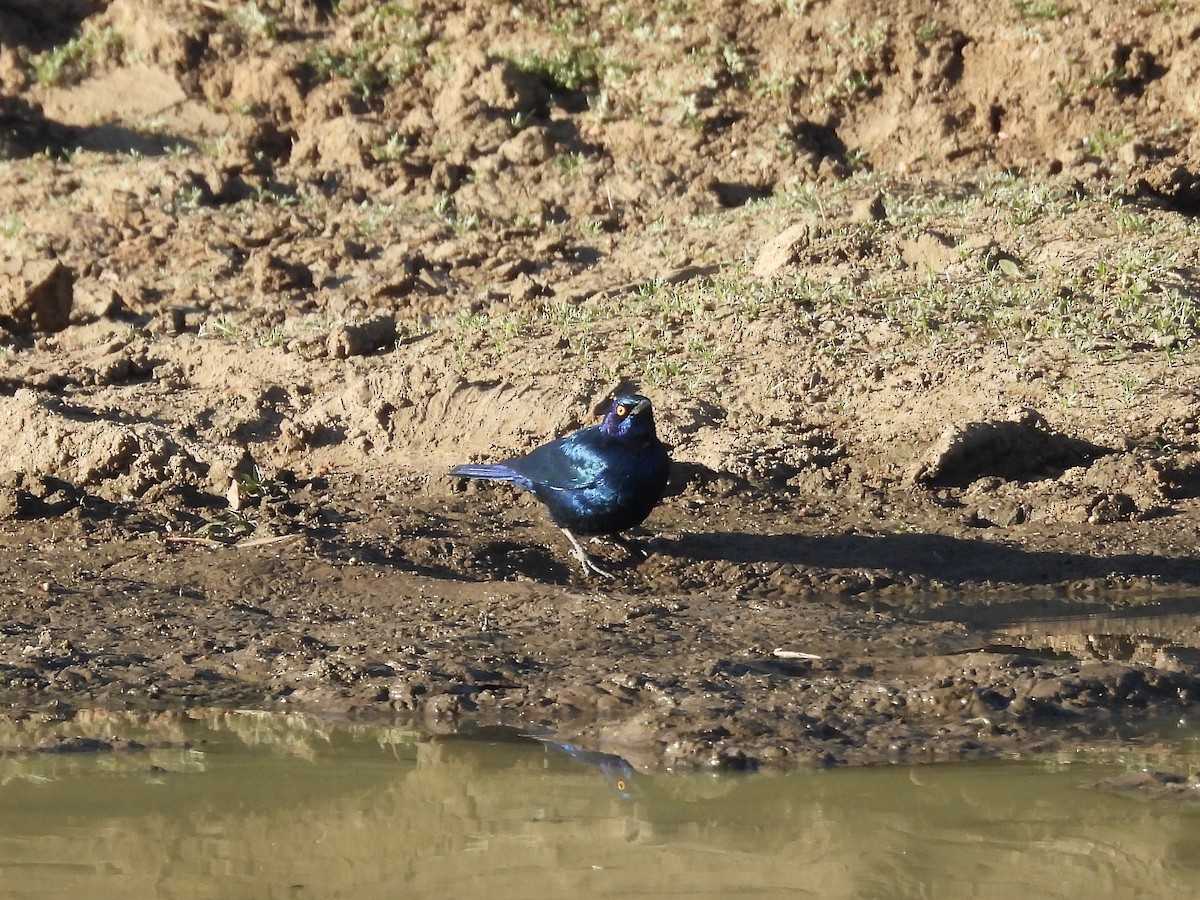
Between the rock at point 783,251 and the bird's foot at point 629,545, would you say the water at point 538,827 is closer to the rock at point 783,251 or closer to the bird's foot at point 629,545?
the bird's foot at point 629,545

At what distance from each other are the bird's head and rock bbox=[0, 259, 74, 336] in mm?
4487

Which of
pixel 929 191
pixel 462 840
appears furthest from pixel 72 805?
pixel 929 191

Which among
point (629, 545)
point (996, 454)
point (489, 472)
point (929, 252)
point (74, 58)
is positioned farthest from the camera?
point (74, 58)

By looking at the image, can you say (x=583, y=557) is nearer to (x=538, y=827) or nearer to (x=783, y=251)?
(x=538, y=827)

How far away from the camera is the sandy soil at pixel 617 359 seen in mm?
5496

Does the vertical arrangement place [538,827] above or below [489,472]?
below

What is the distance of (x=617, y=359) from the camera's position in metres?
8.81

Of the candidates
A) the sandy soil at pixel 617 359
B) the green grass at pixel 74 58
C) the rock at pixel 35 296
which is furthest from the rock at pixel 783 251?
the green grass at pixel 74 58

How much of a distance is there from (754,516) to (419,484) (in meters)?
1.61

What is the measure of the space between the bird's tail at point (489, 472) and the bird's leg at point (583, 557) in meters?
0.32

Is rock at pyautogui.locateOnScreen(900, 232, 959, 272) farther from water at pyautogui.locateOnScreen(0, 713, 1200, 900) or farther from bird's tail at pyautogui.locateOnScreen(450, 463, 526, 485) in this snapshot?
water at pyautogui.locateOnScreen(0, 713, 1200, 900)

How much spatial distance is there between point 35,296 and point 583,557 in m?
4.53

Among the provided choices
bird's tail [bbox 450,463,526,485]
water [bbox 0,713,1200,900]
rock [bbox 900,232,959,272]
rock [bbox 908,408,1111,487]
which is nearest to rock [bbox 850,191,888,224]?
rock [bbox 900,232,959,272]

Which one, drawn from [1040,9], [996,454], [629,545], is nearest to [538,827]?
[629,545]
